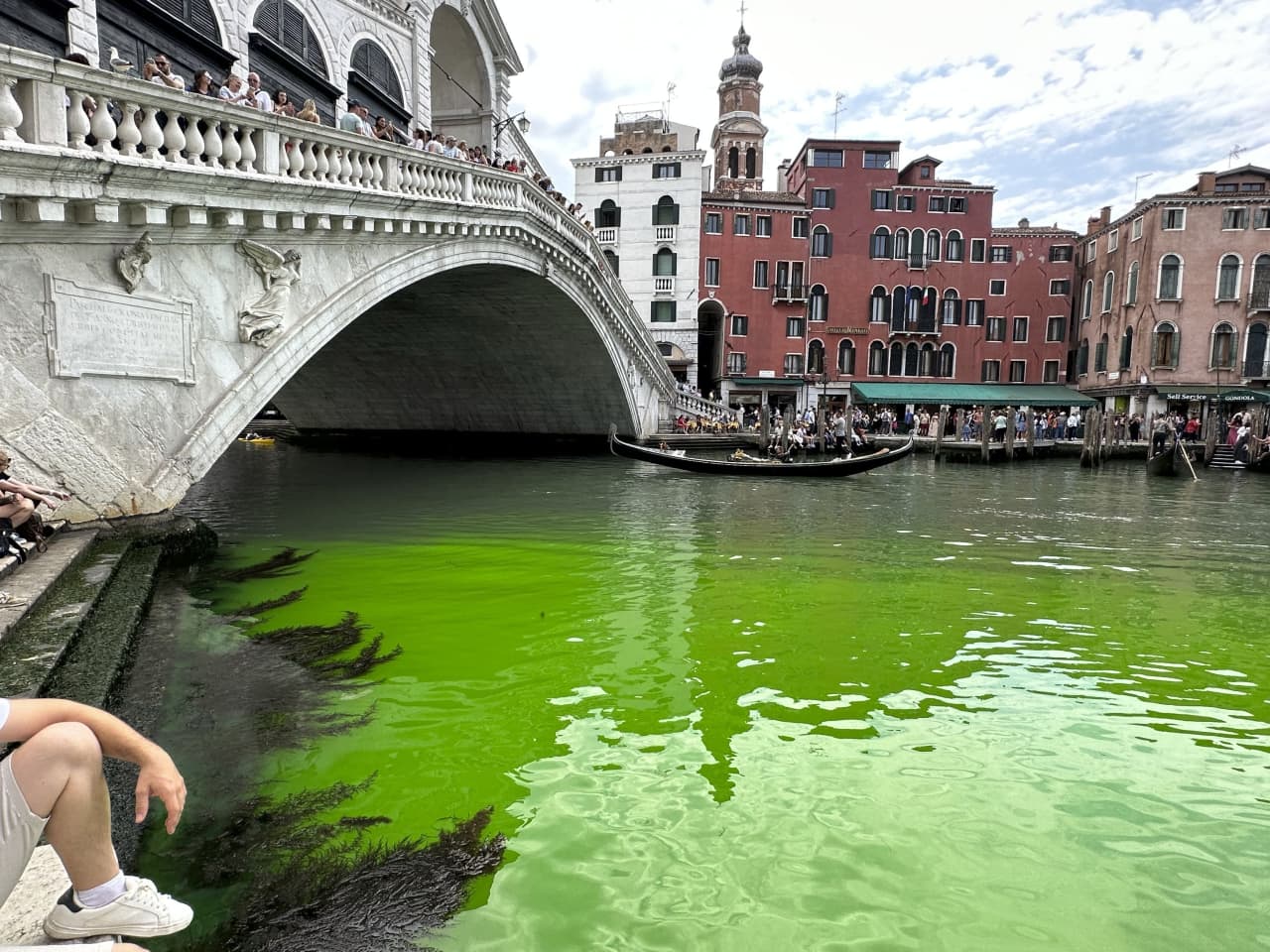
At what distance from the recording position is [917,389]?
26.1 m

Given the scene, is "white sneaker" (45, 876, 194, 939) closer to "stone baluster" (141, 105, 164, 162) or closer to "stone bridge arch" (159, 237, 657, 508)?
"stone baluster" (141, 105, 164, 162)

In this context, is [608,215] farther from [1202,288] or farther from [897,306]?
[1202,288]

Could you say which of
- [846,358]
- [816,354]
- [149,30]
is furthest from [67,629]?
[846,358]

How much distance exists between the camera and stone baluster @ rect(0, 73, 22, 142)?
14.1ft

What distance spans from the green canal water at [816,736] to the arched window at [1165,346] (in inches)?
733

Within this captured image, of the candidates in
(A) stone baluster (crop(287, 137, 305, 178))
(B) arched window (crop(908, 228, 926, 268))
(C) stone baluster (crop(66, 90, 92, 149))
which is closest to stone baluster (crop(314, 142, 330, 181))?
(A) stone baluster (crop(287, 137, 305, 178))

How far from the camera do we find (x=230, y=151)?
5.82m

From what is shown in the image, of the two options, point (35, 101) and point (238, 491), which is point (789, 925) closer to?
point (35, 101)

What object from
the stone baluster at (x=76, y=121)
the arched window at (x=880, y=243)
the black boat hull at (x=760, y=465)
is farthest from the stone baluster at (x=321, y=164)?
the arched window at (x=880, y=243)

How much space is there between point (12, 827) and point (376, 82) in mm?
12581

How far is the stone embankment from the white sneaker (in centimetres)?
9

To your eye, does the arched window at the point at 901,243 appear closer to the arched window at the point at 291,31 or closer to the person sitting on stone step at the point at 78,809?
the arched window at the point at 291,31

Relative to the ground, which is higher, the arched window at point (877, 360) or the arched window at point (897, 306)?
the arched window at point (897, 306)

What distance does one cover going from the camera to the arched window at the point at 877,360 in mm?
26844
